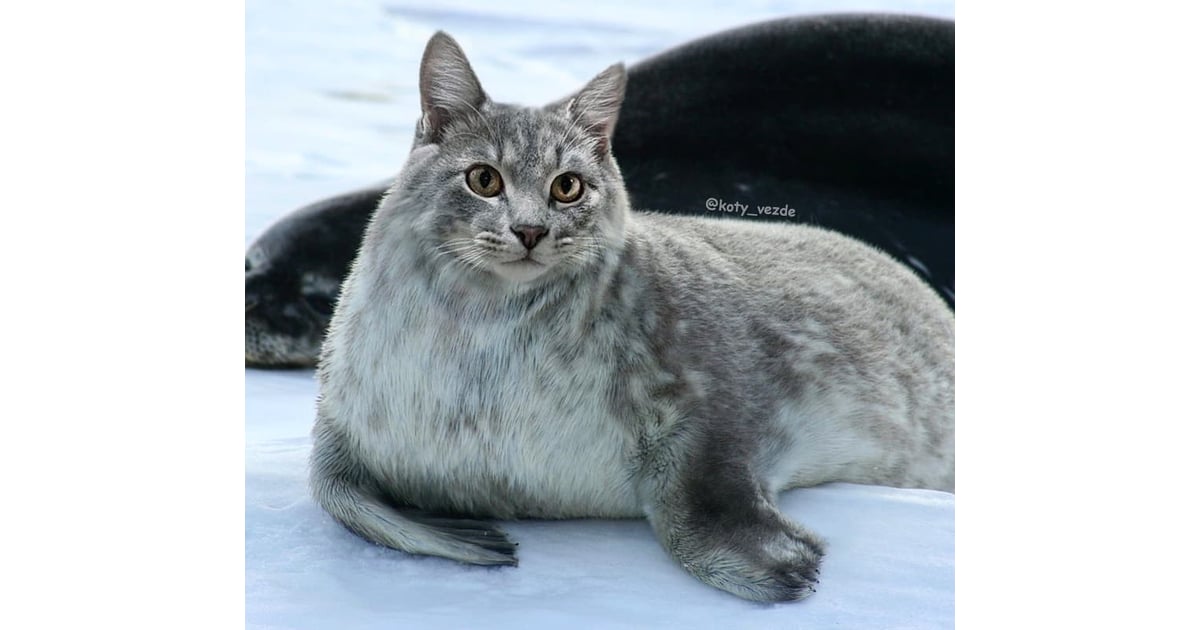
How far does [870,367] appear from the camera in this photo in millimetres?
2781

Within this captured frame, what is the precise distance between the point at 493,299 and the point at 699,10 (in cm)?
132

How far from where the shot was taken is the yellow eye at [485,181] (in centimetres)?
229

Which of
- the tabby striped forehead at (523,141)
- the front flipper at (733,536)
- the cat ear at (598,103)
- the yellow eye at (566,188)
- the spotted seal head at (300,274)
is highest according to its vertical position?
the cat ear at (598,103)

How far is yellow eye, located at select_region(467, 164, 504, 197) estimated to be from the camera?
90.4 inches

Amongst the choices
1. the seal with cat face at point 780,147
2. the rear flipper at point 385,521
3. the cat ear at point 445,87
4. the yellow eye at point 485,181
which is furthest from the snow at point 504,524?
the yellow eye at point 485,181

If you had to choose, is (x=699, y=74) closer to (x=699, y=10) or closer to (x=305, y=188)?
(x=699, y=10)

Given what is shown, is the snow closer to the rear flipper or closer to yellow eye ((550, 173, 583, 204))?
the rear flipper

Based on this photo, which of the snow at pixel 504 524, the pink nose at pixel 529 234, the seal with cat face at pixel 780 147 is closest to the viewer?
the pink nose at pixel 529 234

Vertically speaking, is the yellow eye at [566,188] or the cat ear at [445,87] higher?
the cat ear at [445,87]

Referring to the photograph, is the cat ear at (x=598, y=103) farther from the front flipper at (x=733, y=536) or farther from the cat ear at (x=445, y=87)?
the front flipper at (x=733, y=536)

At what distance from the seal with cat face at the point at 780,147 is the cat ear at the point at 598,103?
84 centimetres

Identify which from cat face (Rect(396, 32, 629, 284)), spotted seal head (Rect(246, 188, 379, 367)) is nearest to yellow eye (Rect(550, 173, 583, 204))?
cat face (Rect(396, 32, 629, 284))

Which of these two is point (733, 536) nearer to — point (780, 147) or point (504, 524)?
point (504, 524)

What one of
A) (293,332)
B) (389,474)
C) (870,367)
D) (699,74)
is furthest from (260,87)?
(870,367)
